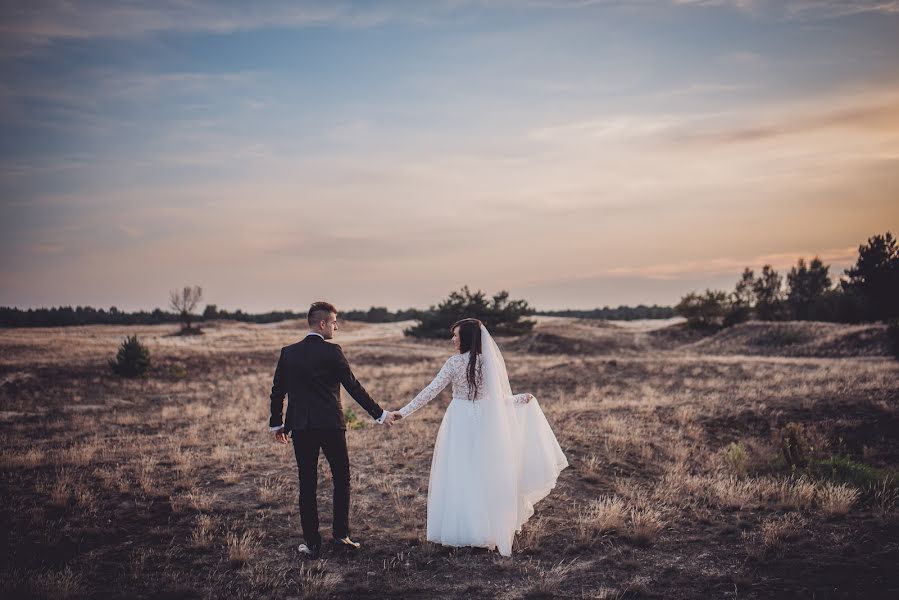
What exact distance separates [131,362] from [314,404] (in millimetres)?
23162

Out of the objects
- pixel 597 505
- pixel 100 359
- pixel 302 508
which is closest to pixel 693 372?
pixel 597 505

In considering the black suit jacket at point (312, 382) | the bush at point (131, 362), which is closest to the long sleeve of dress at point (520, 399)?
the black suit jacket at point (312, 382)

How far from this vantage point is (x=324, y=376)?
5.99 m

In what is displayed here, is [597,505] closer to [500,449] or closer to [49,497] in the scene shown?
[500,449]

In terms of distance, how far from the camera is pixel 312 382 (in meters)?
5.93

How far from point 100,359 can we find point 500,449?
28.3m

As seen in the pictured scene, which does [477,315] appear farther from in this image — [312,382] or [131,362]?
[312,382]

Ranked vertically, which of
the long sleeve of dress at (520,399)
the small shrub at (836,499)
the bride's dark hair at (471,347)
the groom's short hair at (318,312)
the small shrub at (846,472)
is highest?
the groom's short hair at (318,312)

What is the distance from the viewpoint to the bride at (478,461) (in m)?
6.12

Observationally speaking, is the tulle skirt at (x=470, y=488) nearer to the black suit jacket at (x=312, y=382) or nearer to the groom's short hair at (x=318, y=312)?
the black suit jacket at (x=312, y=382)

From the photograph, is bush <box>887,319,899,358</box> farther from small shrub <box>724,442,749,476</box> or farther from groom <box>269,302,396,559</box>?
groom <box>269,302,396,559</box>

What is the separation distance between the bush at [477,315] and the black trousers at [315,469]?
44079mm

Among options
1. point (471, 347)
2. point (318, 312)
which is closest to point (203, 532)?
point (318, 312)

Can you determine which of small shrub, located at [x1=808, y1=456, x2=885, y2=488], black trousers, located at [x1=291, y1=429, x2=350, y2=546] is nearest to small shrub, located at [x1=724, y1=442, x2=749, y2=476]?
small shrub, located at [x1=808, y1=456, x2=885, y2=488]
